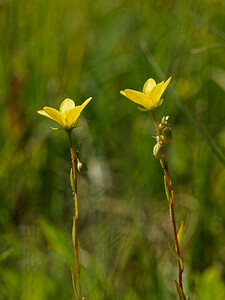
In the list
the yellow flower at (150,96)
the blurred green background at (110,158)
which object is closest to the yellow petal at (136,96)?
the yellow flower at (150,96)

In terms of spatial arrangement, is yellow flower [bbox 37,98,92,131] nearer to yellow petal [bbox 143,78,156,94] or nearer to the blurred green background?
yellow petal [bbox 143,78,156,94]

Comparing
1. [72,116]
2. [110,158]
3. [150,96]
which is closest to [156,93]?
[150,96]

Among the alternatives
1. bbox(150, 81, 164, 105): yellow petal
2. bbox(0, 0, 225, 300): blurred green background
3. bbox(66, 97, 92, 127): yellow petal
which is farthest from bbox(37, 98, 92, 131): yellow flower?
bbox(0, 0, 225, 300): blurred green background

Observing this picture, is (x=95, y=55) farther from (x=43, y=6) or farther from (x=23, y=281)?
(x=23, y=281)

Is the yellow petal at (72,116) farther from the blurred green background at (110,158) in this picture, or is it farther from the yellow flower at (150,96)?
the blurred green background at (110,158)

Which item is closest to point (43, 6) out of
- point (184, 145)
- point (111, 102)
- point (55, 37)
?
point (55, 37)

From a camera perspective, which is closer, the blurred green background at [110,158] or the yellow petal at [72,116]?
the yellow petal at [72,116]
